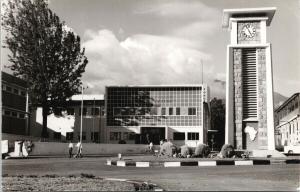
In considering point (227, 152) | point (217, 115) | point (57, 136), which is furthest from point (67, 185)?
point (217, 115)

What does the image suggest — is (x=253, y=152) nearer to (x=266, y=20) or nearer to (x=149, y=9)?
(x=266, y=20)

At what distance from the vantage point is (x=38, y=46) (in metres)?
49.7

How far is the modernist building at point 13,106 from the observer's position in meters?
51.6

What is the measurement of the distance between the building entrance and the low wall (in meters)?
7.21

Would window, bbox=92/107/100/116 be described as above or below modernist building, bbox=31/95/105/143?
above

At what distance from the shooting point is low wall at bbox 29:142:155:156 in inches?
1805

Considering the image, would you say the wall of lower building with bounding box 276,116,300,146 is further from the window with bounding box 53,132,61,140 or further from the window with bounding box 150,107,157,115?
the window with bounding box 53,132,61,140

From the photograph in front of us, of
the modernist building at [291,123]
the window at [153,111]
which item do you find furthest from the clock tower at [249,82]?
the window at [153,111]

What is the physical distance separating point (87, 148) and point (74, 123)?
19066 mm

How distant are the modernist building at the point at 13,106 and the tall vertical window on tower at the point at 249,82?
2607 centimetres

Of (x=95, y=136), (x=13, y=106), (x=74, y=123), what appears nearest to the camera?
(x=13, y=106)

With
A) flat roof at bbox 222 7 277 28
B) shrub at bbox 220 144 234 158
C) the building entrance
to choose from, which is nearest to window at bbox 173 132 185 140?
the building entrance

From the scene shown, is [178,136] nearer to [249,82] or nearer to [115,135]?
[115,135]

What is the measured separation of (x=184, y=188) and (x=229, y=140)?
2414 cm
